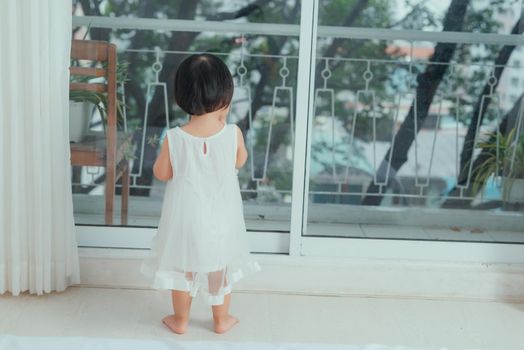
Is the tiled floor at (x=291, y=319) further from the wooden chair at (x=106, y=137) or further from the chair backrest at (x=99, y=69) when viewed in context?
the chair backrest at (x=99, y=69)

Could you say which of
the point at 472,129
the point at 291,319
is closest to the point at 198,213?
the point at 291,319

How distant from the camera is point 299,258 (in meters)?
2.81

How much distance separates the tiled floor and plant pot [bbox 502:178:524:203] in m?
0.54

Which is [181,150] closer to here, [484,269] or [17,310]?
[17,310]

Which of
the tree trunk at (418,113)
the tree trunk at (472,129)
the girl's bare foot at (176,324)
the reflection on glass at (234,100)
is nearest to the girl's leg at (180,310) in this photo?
the girl's bare foot at (176,324)

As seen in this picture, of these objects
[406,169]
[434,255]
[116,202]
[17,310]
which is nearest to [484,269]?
[434,255]

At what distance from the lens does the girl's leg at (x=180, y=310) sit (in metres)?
2.40

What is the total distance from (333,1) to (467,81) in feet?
2.45

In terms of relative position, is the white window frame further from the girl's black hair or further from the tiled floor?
the girl's black hair

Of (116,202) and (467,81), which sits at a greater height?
(467,81)

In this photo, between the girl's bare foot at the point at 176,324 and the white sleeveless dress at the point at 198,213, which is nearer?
the white sleeveless dress at the point at 198,213

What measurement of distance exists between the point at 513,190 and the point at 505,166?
0.38ft

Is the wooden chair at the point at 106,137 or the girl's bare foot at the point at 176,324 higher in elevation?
the wooden chair at the point at 106,137

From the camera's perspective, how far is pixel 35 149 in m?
2.51
